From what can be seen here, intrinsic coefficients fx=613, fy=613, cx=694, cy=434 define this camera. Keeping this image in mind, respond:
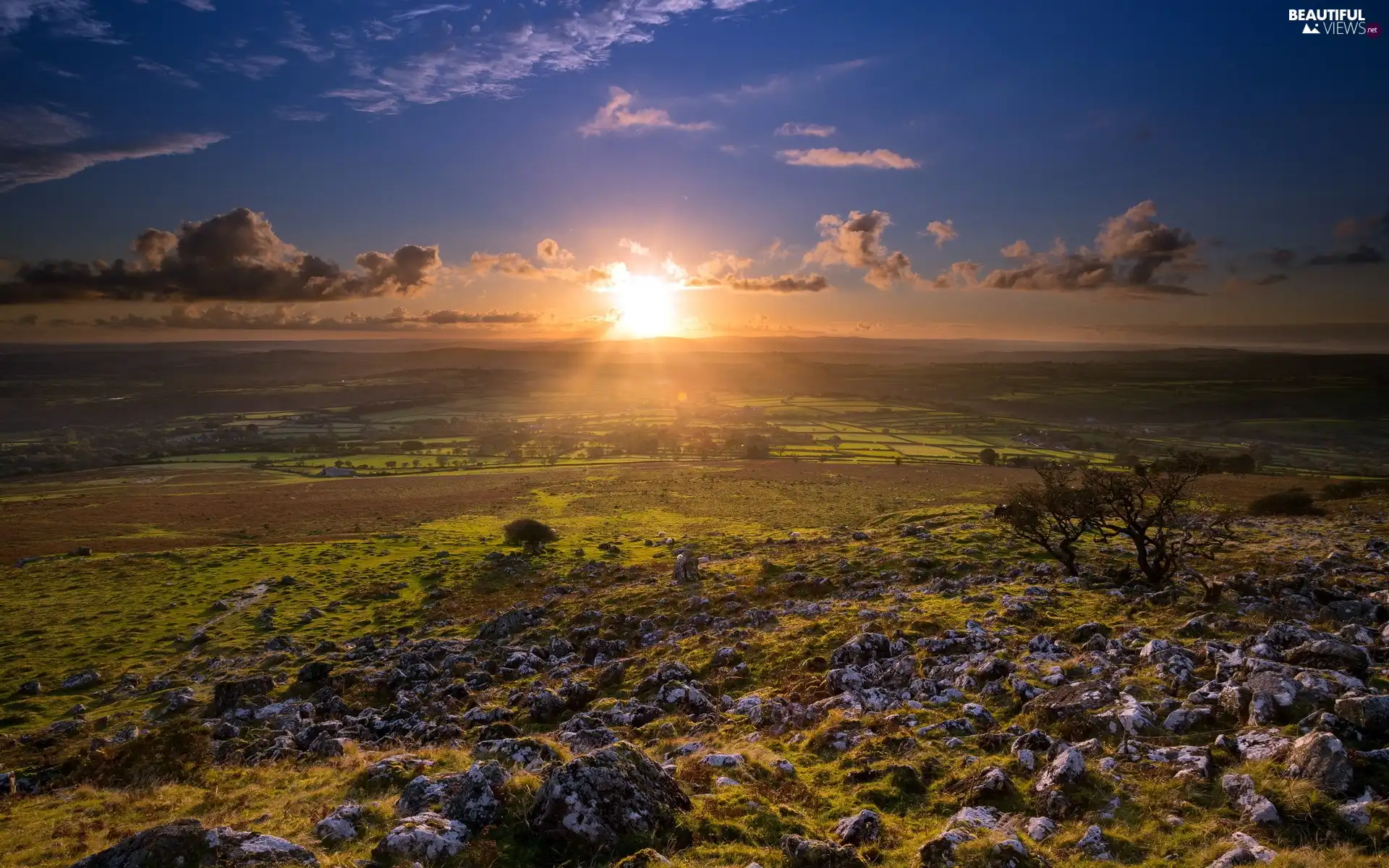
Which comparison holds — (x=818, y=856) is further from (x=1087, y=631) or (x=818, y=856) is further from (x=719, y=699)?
(x=1087, y=631)

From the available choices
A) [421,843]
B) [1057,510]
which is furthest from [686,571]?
[421,843]

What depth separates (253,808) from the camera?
14.7 m

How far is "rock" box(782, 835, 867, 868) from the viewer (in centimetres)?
1073

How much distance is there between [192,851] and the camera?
410 inches

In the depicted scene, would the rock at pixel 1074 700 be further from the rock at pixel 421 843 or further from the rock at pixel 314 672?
the rock at pixel 314 672

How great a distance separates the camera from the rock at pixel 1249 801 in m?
10.4

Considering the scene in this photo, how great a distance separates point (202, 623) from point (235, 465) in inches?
5362

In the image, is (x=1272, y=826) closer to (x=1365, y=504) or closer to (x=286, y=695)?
(x=286, y=695)

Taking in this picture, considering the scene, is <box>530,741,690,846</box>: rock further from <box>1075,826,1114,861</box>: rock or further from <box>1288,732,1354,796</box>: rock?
<box>1288,732,1354,796</box>: rock

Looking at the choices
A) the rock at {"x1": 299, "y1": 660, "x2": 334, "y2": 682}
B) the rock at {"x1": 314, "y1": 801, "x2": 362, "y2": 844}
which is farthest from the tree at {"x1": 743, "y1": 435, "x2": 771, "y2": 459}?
the rock at {"x1": 314, "y1": 801, "x2": 362, "y2": 844}

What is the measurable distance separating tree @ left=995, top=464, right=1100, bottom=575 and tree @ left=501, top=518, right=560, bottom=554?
142 ft

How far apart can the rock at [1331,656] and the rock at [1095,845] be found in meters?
10.0

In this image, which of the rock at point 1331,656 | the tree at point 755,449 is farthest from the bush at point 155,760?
the tree at point 755,449

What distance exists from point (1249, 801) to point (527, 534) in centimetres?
5822
